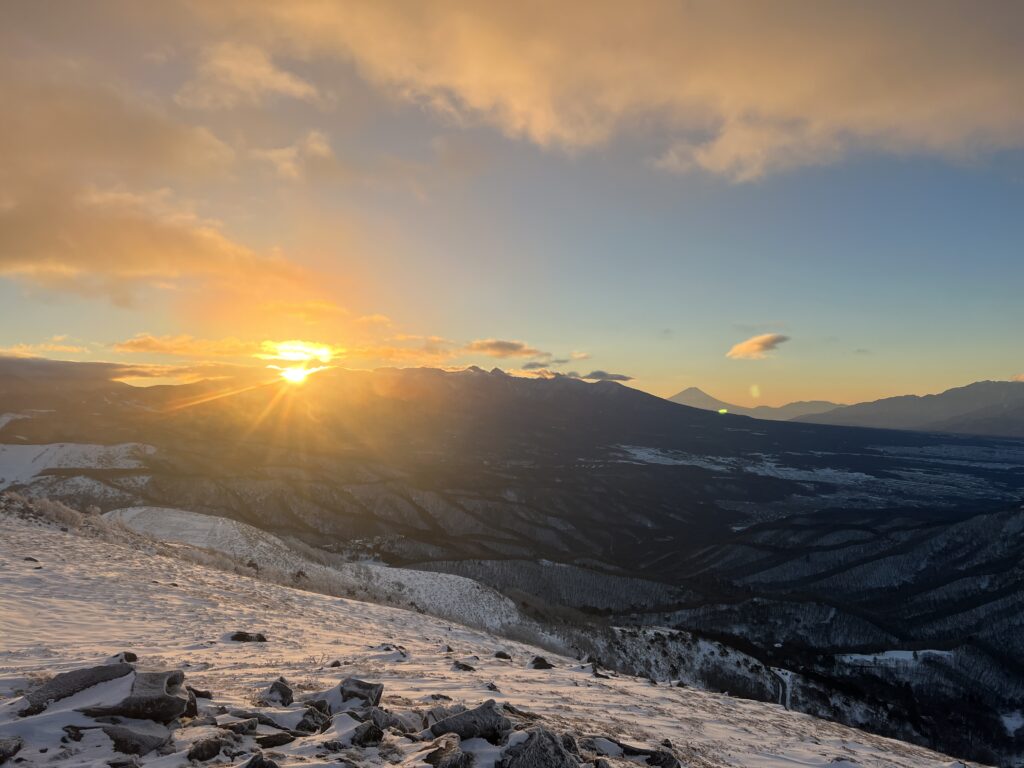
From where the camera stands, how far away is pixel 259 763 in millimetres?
6973

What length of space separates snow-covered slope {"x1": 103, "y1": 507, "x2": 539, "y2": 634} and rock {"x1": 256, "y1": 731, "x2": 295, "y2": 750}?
137 ft

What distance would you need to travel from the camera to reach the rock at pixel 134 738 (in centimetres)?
728

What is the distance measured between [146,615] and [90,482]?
130789mm

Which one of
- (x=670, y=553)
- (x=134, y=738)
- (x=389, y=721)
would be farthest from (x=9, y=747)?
(x=670, y=553)

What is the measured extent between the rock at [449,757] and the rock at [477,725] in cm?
67

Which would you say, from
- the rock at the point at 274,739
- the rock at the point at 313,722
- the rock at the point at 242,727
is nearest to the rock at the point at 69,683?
the rock at the point at 242,727

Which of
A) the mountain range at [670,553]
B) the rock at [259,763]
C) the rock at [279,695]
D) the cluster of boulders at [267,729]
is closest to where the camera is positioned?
the rock at [259,763]

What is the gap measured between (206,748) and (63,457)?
16824 cm

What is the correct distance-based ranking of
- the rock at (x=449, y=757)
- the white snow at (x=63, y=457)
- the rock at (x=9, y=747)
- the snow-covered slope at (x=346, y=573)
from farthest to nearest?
1. the white snow at (x=63, y=457)
2. the snow-covered slope at (x=346, y=573)
3. the rock at (x=449, y=757)
4. the rock at (x=9, y=747)

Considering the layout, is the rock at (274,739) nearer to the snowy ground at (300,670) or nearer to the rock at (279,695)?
the snowy ground at (300,670)

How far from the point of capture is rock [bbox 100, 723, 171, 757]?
728 centimetres

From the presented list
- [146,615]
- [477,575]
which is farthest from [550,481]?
[146,615]

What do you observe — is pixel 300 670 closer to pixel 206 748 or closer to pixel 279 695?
pixel 279 695

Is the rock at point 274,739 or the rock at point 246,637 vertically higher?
the rock at point 274,739
